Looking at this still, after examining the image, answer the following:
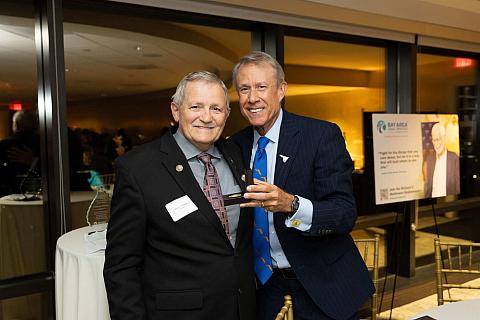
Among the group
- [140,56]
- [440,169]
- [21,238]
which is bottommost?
[21,238]

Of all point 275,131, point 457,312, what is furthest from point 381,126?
point 457,312

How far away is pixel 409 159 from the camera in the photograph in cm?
376

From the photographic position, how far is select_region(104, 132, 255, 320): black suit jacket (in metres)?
1.41

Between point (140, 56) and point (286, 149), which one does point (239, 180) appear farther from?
point (140, 56)

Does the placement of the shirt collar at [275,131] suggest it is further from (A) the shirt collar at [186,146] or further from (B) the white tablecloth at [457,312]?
(B) the white tablecloth at [457,312]

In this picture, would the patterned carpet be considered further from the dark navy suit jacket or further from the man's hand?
the man's hand

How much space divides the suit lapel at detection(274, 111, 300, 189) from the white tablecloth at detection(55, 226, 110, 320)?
0.84 m

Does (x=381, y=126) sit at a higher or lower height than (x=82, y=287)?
higher

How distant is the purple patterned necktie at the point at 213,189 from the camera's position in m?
1.52

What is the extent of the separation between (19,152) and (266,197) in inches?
73.0

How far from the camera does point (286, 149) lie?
177 centimetres

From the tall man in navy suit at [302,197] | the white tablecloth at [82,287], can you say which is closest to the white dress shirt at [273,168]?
the tall man in navy suit at [302,197]

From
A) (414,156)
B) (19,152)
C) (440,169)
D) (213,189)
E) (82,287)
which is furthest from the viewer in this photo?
(440,169)

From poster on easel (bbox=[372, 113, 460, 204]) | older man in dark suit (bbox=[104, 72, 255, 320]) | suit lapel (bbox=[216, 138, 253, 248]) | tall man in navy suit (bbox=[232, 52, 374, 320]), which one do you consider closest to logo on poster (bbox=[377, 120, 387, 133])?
poster on easel (bbox=[372, 113, 460, 204])
